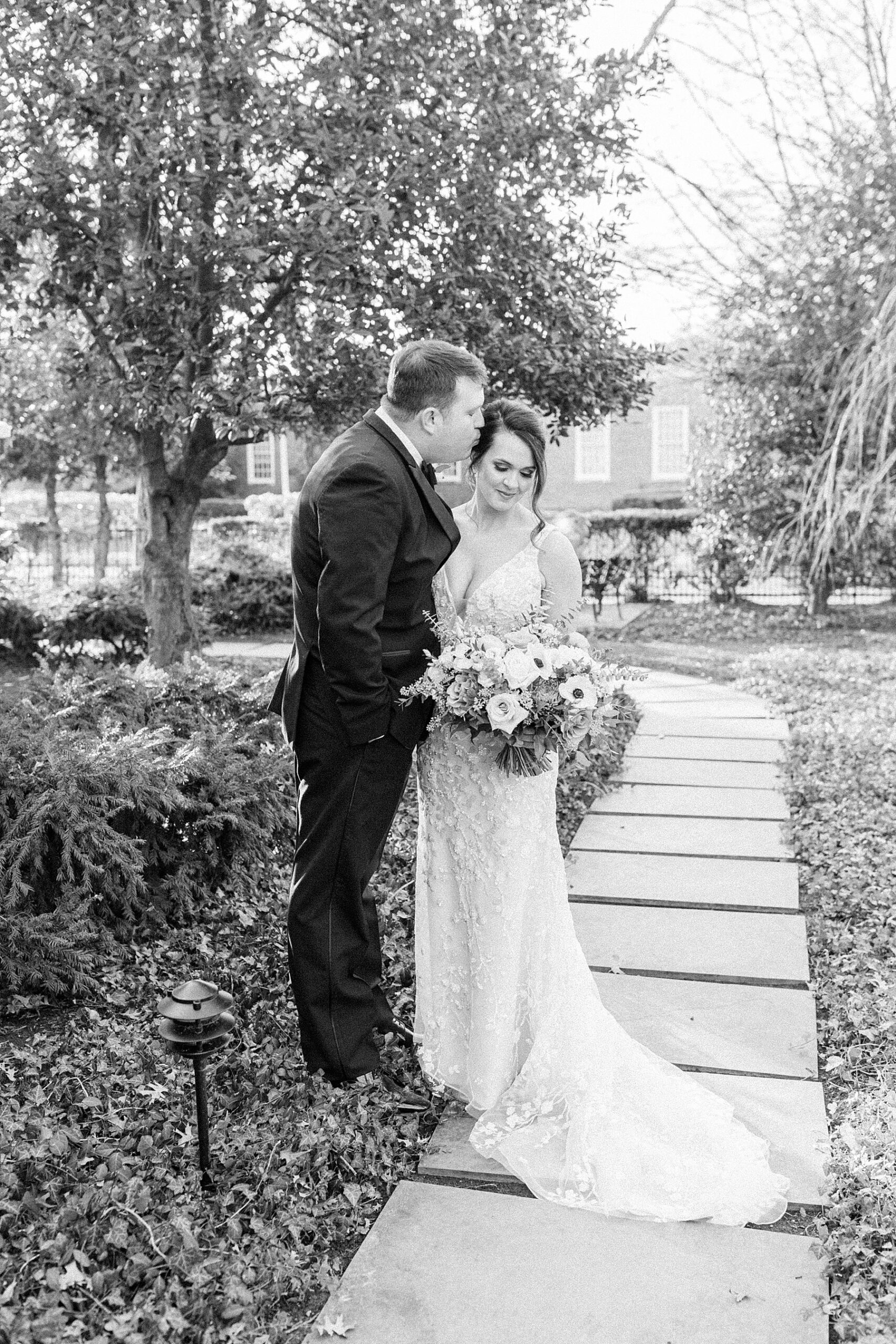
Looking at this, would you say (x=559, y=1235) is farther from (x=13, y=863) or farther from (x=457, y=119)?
(x=457, y=119)

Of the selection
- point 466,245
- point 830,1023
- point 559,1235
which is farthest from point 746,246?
point 559,1235

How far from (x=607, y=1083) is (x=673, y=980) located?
999 millimetres

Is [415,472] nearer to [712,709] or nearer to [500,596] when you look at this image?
[500,596]

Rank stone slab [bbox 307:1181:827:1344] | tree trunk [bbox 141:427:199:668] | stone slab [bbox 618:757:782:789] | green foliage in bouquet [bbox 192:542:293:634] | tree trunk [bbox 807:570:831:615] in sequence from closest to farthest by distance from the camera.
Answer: stone slab [bbox 307:1181:827:1344], stone slab [bbox 618:757:782:789], tree trunk [bbox 141:427:199:668], green foliage in bouquet [bbox 192:542:293:634], tree trunk [bbox 807:570:831:615]

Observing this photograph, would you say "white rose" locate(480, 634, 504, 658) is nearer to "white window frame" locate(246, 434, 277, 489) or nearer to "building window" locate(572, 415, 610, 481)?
"building window" locate(572, 415, 610, 481)

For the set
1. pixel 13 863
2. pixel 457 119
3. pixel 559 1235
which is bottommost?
pixel 559 1235

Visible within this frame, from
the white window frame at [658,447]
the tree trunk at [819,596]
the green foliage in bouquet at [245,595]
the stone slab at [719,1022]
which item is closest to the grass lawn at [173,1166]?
the stone slab at [719,1022]

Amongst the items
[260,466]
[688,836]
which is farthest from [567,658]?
[260,466]

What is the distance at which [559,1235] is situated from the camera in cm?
275

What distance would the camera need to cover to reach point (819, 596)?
14.1 m

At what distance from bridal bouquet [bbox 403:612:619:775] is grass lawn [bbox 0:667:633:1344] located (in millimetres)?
360

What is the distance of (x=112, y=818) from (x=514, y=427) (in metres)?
2.19

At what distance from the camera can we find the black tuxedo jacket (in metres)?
3.02

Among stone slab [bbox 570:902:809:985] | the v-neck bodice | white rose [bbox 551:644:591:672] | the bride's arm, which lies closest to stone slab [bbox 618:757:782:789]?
stone slab [bbox 570:902:809:985]
